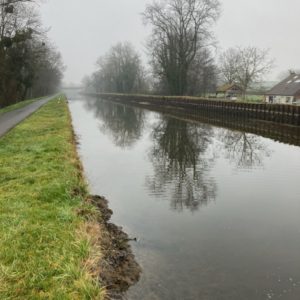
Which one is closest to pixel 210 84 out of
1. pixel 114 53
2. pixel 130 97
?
pixel 130 97

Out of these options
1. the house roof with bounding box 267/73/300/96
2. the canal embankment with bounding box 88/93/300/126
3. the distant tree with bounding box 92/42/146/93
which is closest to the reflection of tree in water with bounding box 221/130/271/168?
the canal embankment with bounding box 88/93/300/126

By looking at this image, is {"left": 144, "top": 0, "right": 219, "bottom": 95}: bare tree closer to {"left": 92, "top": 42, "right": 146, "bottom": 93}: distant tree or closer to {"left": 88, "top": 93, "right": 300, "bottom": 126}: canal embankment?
{"left": 88, "top": 93, "right": 300, "bottom": 126}: canal embankment

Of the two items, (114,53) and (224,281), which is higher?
(114,53)

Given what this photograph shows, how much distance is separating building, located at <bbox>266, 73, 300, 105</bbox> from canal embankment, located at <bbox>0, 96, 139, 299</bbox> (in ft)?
198

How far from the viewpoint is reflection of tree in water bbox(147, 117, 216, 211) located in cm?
1160

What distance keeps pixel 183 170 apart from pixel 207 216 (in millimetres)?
5695

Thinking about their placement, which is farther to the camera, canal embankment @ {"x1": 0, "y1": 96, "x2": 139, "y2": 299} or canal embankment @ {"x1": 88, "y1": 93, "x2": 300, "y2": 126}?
canal embankment @ {"x1": 88, "y1": 93, "x2": 300, "y2": 126}

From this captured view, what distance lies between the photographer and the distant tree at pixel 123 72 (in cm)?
10875

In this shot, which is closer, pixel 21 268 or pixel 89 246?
pixel 21 268

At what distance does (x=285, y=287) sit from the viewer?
20.6 feet

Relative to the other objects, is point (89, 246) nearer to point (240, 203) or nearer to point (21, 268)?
point (21, 268)

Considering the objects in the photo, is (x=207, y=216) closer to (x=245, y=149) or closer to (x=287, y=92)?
(x=245, y=149)

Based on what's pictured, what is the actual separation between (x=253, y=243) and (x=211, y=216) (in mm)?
1818

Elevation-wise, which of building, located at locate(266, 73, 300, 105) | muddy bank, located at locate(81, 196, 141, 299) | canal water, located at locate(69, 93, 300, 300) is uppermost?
building, located at locate(266, 73, 300, 105)
